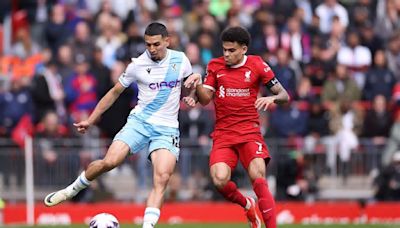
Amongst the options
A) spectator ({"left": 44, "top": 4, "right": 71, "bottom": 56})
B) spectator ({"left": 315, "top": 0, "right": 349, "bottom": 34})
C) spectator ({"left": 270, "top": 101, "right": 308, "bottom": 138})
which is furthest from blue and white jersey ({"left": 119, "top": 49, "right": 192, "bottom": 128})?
spectator ({"left": 315, "top": 0, "right": 349, "bottom": 34})

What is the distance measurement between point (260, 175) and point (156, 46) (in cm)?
217

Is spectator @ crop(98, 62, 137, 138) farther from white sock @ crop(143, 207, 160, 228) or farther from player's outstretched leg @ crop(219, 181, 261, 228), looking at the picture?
white sock @ crop(143, 207, 160, 228)

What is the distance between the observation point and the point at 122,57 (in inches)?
1078

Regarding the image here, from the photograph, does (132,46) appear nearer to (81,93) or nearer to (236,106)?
(81,93)

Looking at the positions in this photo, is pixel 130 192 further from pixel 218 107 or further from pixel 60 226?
pixel 218 107

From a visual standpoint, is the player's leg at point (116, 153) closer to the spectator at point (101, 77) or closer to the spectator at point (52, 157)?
the spectator at point (52, 157)

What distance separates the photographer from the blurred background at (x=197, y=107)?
85.4 ft

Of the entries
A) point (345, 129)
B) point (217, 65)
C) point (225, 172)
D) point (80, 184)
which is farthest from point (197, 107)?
point (80, 184)

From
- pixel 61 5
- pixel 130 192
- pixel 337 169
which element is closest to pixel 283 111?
pixel 337 169

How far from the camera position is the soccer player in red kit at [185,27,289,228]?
1758 cm

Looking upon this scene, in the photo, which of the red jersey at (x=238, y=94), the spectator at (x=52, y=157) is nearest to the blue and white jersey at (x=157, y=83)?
the red jersey at (x=238, y=94)

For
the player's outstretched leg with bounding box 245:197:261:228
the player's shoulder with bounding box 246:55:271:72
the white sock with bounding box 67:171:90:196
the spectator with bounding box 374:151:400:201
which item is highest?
the player's shoulder with bounding box 246:55:271:72

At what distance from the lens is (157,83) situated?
1738 centimetres

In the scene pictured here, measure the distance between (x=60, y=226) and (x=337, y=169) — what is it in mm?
6733
